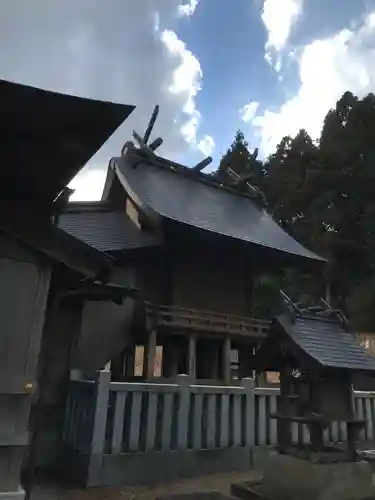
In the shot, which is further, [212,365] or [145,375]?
[212,365]

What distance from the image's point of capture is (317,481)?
4812 mm

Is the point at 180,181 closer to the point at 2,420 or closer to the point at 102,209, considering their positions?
the point at 102,209

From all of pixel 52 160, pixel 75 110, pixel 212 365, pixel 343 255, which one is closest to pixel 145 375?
pixel 212 365

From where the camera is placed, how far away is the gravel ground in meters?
5.43

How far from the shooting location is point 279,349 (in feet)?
18.7

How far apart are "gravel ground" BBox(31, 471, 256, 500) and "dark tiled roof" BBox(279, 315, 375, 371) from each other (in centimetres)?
243

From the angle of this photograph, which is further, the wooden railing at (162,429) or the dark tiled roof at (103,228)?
the dark tiled roof at (103,228)

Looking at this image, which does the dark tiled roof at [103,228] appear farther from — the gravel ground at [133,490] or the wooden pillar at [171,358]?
the gravel ground at [133,490]

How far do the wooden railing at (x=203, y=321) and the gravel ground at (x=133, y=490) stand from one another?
432cm

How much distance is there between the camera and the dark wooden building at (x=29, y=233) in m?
3.31

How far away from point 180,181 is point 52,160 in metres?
11.3

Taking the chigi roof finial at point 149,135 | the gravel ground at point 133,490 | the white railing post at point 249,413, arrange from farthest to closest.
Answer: the chigi roof finial at point 149,135
the white railing post at point 249,413
the gravel ground at point 133,490

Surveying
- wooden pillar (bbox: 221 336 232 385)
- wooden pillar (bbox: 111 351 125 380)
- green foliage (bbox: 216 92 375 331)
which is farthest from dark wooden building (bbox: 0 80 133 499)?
green foliage (bbox: 216 92 375 331)

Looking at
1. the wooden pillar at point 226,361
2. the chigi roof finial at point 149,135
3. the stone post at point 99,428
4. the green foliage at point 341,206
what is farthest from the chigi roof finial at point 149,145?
the stone post at point 99,428
